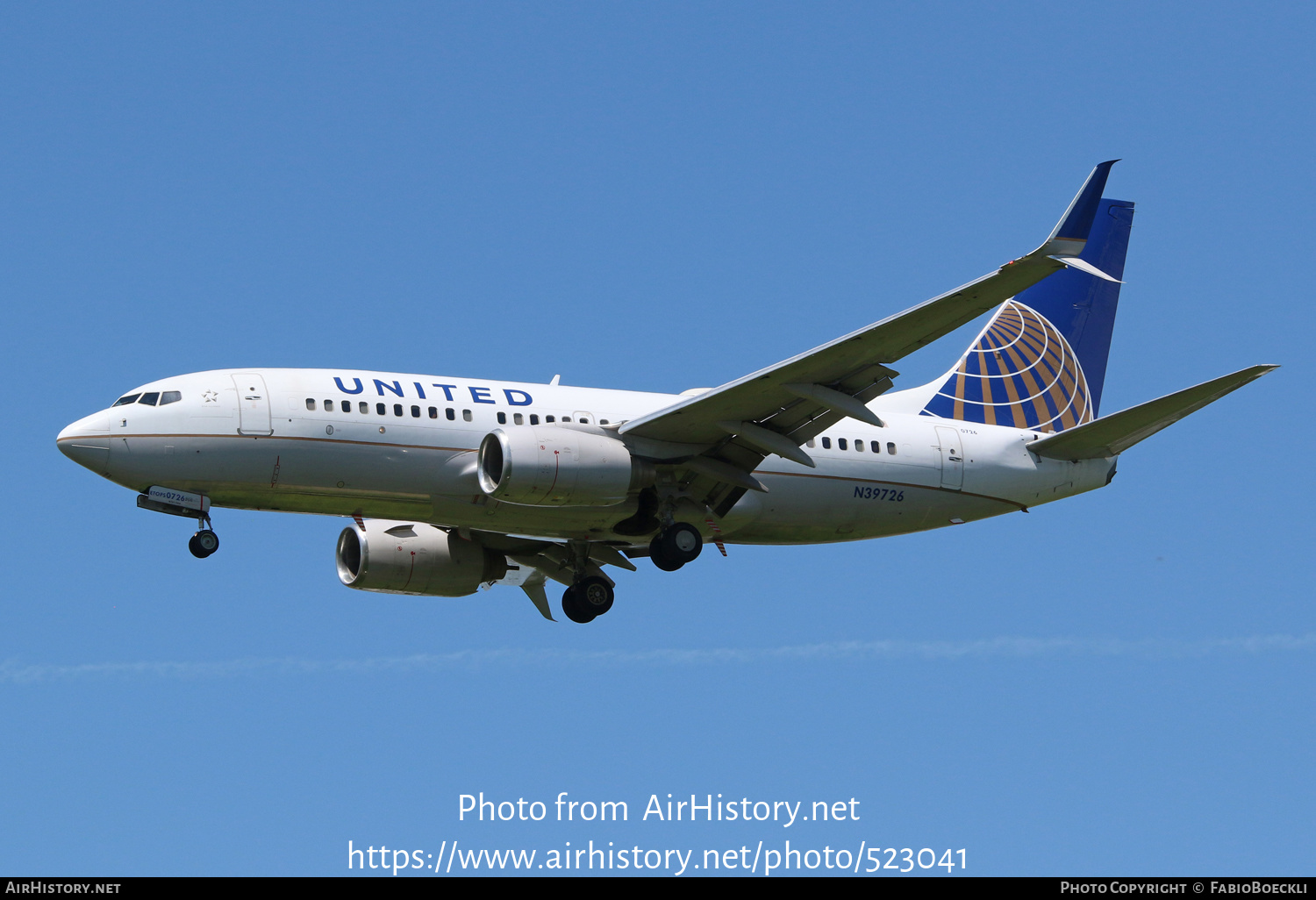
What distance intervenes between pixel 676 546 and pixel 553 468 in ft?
12.2

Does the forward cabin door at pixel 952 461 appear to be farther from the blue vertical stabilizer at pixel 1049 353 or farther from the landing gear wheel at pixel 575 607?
the landing gear wheel at pixel 575 607

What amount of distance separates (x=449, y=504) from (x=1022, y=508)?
13.4 metres

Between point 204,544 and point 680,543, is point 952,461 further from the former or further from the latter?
point 204,544

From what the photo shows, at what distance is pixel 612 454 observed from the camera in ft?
106

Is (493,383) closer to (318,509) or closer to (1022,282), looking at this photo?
(318,509)

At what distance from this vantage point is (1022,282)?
27.5 metres

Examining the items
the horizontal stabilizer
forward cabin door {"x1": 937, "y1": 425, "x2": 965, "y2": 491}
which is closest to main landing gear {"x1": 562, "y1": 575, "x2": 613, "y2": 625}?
forward cabin door {"x1": 937, "y1": 425, "x2": 965, "y2": 491}

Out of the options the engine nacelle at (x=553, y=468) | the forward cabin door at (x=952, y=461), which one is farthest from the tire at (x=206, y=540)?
the forward cabin door at (x=952, y=461)

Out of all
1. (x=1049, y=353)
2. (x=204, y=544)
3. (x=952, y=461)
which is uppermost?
(x=1049, y=353)

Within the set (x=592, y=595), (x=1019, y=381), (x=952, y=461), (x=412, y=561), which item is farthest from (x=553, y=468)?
(x=1019, y=381)

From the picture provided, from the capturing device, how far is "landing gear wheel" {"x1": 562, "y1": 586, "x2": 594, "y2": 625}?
37125 mm

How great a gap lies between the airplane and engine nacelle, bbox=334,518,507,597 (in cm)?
5
